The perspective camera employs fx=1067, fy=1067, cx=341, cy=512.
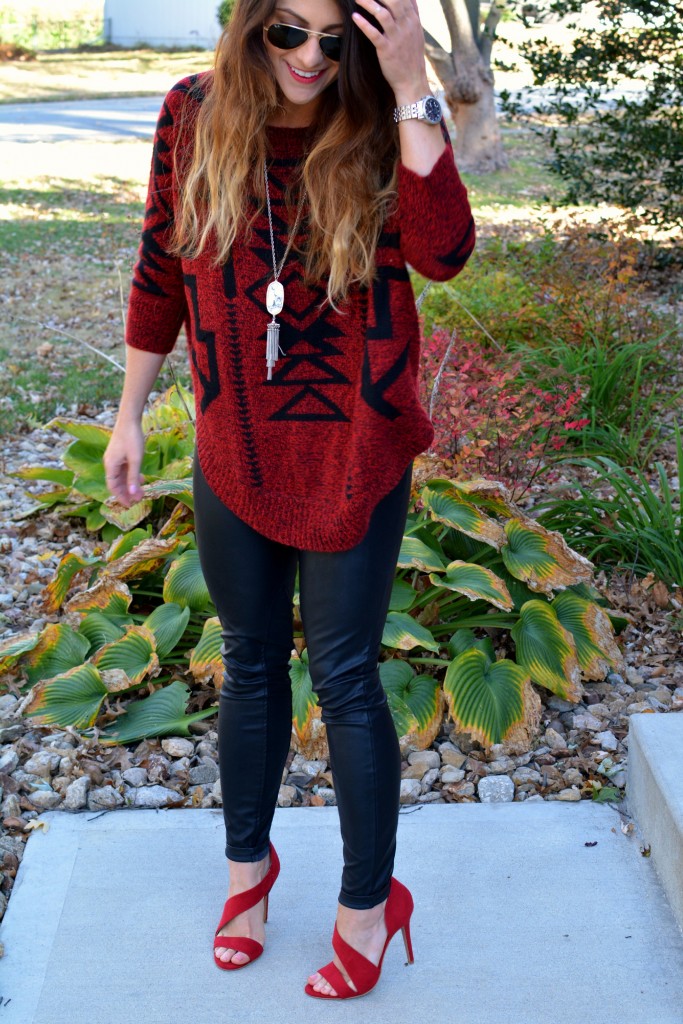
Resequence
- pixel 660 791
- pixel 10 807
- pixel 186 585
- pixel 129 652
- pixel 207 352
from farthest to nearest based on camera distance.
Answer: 1. pixel 186 585
2. pixel 129 652
3. pixel 10 807
4. pixel 660 791
5. pixel 207 352

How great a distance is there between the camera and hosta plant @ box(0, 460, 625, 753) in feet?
9.45

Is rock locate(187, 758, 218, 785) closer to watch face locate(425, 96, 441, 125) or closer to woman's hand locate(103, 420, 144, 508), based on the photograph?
woman's hand locate(103, 420, 144, 508)

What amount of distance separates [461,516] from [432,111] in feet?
5.19

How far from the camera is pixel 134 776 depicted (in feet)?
9.07

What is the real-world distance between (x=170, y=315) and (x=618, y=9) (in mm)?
5372

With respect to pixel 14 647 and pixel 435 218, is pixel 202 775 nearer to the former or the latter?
pixel 14 647

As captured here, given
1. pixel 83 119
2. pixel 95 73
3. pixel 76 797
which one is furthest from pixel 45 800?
pixel 95 73

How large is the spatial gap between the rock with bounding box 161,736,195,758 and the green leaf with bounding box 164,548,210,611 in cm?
43

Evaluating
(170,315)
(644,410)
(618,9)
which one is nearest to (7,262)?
(618,9)

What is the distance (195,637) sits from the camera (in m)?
3.21

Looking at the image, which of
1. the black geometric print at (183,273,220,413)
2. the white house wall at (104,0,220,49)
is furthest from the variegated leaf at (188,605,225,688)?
the white house wall at (104,0,220,49)

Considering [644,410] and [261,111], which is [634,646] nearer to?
[644,410]

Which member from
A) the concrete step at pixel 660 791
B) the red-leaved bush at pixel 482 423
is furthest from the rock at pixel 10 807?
the red-leaved bush at pixel 482 423

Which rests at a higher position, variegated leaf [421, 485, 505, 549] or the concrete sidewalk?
variegated leaf [421, 485, 505, 549]
